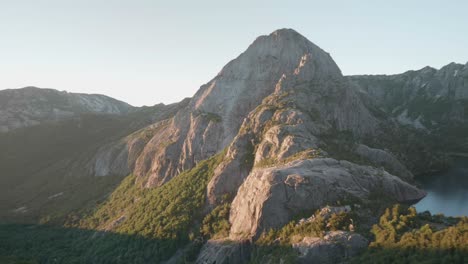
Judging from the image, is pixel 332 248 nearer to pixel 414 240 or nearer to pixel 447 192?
pixel 414 240

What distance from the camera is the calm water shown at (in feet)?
278

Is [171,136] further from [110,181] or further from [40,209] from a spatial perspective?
[40,209]

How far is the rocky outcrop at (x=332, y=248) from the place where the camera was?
44969 mm

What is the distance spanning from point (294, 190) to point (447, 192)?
236 ft

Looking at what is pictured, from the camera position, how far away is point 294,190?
57.8 meters

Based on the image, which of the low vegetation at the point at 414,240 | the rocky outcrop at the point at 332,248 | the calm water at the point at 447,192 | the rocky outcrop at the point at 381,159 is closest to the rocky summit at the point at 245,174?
the rocky outcrop at the point at 332,248

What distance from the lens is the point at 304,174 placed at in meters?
59.2

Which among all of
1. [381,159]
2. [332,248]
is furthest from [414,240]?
[381,159]

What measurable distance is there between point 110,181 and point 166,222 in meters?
48.2

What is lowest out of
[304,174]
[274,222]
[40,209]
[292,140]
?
[40,209]

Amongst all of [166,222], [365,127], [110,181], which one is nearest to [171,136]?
[110,181]

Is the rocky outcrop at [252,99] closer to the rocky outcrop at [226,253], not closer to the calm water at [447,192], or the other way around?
the calm water at [447,192]

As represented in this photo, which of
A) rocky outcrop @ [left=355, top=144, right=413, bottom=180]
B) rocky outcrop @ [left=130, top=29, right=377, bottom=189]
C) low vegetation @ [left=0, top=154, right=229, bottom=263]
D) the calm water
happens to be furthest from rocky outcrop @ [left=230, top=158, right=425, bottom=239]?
the calm water

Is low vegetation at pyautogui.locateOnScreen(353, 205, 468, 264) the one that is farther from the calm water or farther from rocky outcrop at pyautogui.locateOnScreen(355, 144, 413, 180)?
rocky outcrop at pyautogui.locateOnScreen(355, 144, 413, 180)
